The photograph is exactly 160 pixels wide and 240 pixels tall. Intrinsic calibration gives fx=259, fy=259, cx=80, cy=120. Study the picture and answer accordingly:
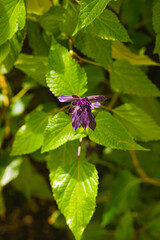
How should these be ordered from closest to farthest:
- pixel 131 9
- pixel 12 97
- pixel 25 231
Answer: pixel 131 9 → pixel 12 97 → pixel 25 231

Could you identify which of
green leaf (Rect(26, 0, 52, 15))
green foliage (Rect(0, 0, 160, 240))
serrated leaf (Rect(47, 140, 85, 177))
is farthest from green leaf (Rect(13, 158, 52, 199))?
green leaf (Rect(26, 0, 52, 15))

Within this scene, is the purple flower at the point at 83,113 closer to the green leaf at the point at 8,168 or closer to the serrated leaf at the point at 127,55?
the serrated leaf at the point at 127,55

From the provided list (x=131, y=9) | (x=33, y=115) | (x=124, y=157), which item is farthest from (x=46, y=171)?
(x=131, y=9)

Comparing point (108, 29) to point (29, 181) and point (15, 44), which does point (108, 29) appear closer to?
point (15, 44)

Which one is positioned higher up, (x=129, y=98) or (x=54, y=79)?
(x=54, y=79)

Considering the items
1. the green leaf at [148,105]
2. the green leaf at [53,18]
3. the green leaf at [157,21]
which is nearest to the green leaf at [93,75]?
the green leaf at [148,105]

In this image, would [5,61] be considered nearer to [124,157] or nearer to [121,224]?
[124,157]

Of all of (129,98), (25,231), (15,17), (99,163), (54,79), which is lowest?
(25,231)
